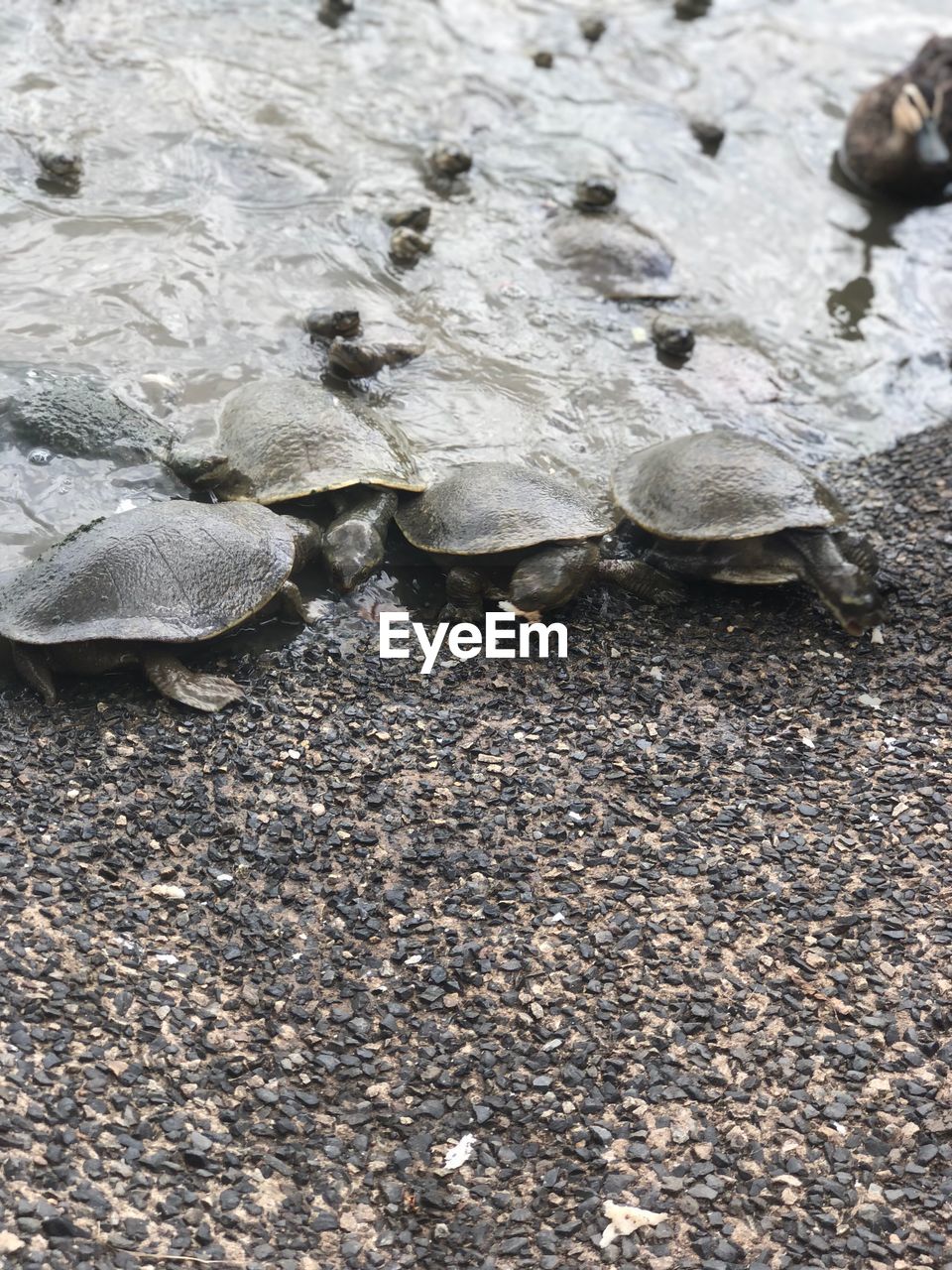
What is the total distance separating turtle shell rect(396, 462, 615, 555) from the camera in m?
5.16

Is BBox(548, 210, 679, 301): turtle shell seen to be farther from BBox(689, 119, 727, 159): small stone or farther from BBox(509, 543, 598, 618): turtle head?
BBox(509, 543, 598, 618): turtle head

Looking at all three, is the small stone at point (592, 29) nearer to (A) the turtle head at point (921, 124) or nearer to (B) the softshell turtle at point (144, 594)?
(A) the turtle head at point (921, 124)

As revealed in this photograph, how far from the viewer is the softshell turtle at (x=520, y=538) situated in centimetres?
515

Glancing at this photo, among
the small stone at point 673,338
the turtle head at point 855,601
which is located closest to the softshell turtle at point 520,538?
the turtle head at point 855,601

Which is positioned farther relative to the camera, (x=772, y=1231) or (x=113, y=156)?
(x=113, y=156)

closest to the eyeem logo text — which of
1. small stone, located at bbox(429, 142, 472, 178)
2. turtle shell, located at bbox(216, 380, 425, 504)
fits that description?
turtle shell, located at bbox(216, 380, 425, 504)

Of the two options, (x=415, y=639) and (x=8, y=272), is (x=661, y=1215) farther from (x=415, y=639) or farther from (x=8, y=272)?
(x=8, y=272)

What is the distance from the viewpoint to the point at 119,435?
5629 millimetres

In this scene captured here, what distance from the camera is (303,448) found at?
5500mm

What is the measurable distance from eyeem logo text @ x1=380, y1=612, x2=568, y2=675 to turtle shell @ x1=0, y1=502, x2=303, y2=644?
56 centimetres

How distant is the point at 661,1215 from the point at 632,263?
6.38m

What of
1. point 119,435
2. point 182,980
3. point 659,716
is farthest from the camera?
point 119,435

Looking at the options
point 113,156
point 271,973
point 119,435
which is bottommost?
point 271,973

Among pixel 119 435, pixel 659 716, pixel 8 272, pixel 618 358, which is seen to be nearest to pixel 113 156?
pixel 8 272
